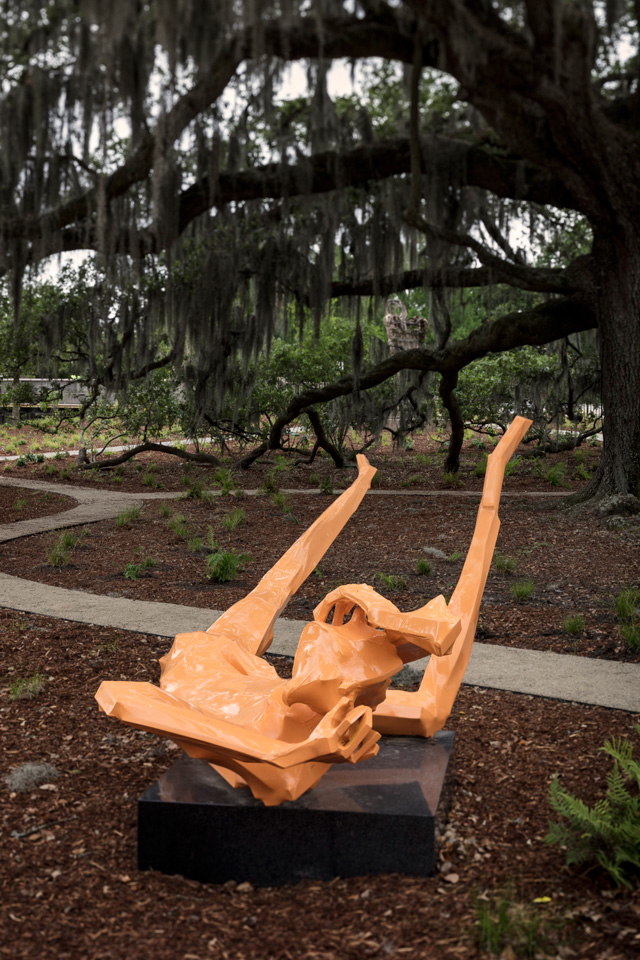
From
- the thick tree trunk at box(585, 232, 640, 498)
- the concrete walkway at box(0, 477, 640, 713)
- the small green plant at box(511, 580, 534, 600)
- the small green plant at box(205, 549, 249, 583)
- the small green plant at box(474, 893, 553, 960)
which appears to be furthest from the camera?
the thick tree trunk at box(585, 232, 640, 498)

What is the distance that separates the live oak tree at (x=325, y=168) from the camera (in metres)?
6.62

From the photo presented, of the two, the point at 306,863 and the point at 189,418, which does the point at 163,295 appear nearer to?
the point at 189,418

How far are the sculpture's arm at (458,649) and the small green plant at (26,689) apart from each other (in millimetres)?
2015

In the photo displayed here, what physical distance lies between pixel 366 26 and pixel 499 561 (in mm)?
→ 5003

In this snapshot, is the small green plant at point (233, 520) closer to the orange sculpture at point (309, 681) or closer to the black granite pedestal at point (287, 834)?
the orange sculpture at point (309, 681)

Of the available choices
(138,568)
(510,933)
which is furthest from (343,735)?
(138,568)

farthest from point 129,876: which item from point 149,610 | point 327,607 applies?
point 149,610

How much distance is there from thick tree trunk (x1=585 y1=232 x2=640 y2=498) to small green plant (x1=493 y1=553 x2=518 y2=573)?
3026 millimetres

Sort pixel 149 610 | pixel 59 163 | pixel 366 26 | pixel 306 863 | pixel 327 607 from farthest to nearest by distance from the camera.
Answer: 1. pixel 59 163
2. pixel 366 26
3. pixel 149 610
4. pixel 327 607
5. pixel 306 863

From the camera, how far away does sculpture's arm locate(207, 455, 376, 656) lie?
3285 mm

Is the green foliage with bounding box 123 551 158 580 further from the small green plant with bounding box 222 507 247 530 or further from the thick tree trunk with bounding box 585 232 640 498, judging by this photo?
the thick tree trunk with bounding box 585 232 640 498

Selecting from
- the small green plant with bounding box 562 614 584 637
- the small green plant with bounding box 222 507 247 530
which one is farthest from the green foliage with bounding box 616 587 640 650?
the small green plant with bounding box 222 507 247 530

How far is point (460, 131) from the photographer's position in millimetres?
9852

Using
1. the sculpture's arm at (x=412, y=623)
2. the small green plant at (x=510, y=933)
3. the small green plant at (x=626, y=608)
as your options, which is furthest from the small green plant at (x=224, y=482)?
the small green plant at (x=510, y=933)
